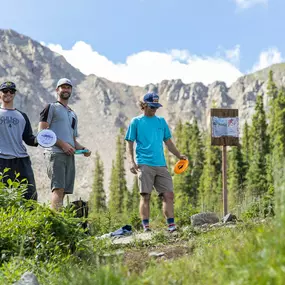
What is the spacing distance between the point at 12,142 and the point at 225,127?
5826mm

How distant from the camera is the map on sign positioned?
1068cm

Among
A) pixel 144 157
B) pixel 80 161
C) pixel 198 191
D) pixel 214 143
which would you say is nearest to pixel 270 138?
pixel 198 191

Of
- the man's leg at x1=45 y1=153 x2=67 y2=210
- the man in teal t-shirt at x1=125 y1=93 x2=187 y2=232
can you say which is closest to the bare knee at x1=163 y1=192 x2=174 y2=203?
the man in teal t-shirt at x1=125 y1=93 x2=187 y2=232

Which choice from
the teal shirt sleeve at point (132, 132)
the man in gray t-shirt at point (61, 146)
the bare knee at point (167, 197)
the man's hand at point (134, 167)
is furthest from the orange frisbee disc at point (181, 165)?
the man in gray t-shirt at point (61, 146)

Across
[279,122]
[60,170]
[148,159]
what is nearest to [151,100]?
[148,159]

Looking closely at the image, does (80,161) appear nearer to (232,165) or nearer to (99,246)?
(232,165)

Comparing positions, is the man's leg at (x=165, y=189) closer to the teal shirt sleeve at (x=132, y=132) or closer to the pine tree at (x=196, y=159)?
the teal shirt sleeve at (x=132, y=132)

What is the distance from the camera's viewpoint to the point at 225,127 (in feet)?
35.2

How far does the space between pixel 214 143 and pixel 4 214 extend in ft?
23.6

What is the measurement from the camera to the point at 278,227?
7.25ft

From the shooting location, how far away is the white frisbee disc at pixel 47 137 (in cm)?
620

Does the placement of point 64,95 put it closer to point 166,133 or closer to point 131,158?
point 131,158

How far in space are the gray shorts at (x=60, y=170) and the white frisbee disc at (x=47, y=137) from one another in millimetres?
386

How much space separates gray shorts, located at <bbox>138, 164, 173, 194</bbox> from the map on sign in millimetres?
3420
